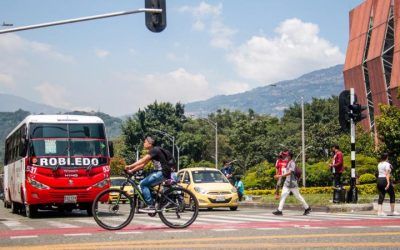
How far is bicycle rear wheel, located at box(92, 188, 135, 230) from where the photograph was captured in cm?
1290

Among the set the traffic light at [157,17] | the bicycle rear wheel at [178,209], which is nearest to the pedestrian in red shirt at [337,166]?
the traffic light at [157,17]

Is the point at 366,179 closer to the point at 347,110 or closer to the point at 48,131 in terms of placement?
the point at 347,110

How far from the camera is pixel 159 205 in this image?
512 inches

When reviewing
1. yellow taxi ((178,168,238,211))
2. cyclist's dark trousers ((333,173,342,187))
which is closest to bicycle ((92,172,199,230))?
cyclist's dark trousers ((333,173,342,187))

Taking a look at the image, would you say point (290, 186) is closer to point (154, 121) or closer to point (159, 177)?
point (159, 177)

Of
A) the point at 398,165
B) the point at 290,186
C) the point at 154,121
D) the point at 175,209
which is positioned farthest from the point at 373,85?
the point at 175,209

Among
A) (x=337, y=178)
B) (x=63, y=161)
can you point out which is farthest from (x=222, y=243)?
(x=337, y=178)

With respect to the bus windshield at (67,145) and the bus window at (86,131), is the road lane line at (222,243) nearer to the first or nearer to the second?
the bus windshield at (67,145)

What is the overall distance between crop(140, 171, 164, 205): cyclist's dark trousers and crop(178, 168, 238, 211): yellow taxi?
10.8 m

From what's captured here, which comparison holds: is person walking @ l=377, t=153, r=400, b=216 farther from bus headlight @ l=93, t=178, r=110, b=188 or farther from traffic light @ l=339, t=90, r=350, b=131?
bus headlight @ l=93, t=178, r=110, b=188

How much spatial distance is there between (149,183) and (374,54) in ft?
181

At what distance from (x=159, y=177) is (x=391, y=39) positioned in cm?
5530

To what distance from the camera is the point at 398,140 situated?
39.4m

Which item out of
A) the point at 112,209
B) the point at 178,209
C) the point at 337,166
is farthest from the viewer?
the point at 337,166
